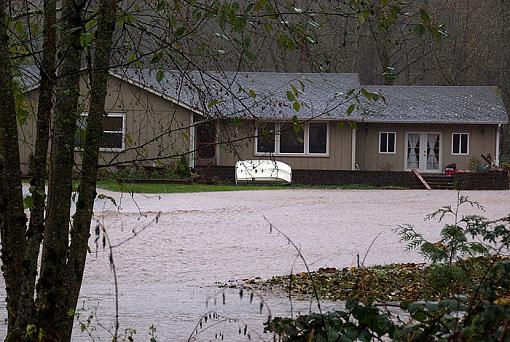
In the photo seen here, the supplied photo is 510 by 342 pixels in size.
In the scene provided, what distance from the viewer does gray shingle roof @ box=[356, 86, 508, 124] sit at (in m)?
40.2

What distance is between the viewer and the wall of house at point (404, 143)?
4066cm

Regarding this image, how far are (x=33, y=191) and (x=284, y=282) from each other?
25.6 feet

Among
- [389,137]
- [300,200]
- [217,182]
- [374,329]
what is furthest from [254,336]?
[389,137]

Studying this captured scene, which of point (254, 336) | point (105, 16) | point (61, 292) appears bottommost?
point (254, 336)

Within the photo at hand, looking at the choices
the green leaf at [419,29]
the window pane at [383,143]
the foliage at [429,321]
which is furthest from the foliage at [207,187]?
the foliage at [429,321]

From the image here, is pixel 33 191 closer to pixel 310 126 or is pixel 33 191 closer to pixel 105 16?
pixel 105 16

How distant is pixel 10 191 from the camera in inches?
193

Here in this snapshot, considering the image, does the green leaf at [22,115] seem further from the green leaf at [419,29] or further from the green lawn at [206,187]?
the green lawn at [206,187]

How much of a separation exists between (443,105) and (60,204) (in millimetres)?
38322

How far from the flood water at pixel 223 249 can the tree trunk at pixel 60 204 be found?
1.29 ft

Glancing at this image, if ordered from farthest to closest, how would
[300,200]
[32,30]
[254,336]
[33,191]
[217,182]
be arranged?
[217,182], [300,200], [254,336], [32,30], [33,191]

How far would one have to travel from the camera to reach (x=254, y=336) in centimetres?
848

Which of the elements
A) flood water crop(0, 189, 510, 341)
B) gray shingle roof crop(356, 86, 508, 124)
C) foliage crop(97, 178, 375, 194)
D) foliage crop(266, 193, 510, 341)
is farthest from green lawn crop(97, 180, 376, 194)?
foliage crop(266, 193, 510, 341)

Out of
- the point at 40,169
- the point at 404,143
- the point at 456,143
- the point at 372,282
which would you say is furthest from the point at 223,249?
the point at 456,143
